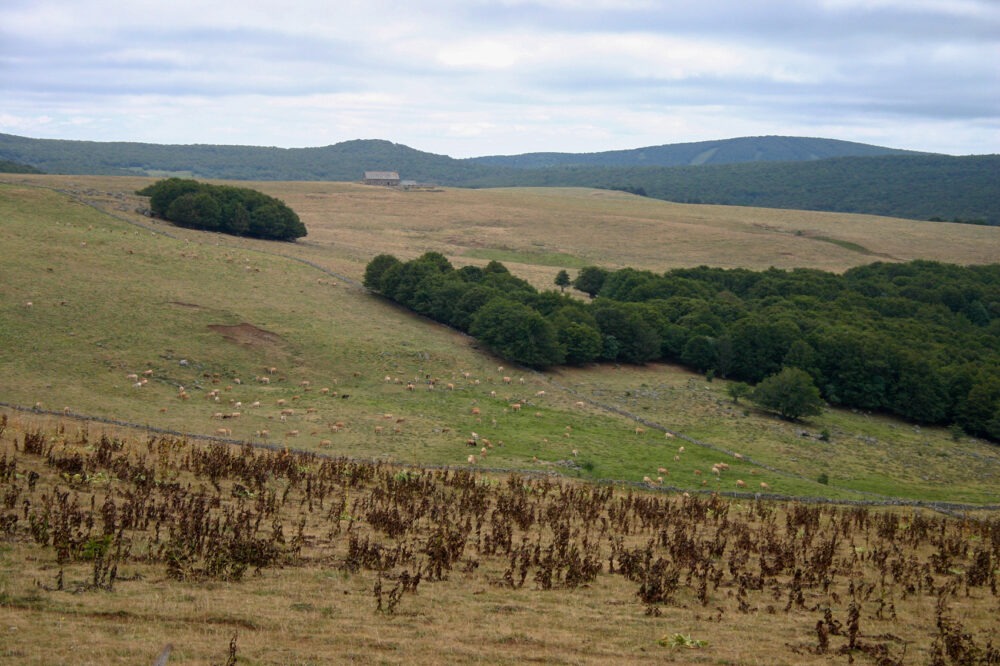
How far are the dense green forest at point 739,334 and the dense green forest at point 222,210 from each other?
64.4 feet

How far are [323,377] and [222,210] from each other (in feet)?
141

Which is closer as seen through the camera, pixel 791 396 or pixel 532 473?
pixel 532 473

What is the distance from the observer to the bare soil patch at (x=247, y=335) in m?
50.5

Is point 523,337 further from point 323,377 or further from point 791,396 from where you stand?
point 791,396

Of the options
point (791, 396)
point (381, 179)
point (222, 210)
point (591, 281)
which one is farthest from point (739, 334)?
point (381, 179)

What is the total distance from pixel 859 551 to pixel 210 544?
626 inches

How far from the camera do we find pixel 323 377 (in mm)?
47938

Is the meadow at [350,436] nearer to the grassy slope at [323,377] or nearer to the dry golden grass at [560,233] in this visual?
the grassy slope at [323,377]

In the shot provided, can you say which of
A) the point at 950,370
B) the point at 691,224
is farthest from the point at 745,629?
the point at 691,224

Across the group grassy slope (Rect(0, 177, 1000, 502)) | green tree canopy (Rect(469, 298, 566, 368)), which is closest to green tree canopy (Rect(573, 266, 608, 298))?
grassy slope (Rect(0, 177, 1000, 502))

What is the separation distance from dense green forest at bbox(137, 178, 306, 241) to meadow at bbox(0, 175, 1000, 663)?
2438 millimetres

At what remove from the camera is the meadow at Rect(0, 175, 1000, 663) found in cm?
1293

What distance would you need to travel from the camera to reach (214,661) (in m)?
10.9

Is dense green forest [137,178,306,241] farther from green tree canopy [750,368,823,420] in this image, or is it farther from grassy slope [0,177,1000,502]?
green tree canopy [750,368,823,420]
